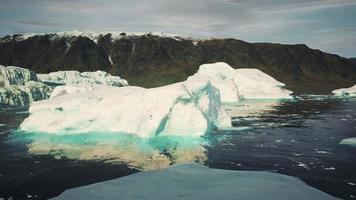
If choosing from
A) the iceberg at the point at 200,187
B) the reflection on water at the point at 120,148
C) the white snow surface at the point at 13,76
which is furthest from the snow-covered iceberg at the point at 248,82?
the iceberg at the point at 200,187

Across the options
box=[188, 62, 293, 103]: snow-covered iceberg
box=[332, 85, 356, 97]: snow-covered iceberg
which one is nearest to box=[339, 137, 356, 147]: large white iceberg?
box=[188, 62, 293, 103]: snow-covered iceberg

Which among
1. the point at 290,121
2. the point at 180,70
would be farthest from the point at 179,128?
the point at 180,70

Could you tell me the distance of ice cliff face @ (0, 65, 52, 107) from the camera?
2263 inches

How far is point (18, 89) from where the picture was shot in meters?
58.9

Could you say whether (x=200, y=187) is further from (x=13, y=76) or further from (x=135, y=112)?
(x=13, y=76)

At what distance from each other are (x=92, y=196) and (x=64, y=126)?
16382 mm

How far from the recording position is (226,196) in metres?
11.8

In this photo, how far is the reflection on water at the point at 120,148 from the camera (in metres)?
18.9

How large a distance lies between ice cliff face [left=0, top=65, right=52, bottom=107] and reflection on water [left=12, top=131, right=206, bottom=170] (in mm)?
32774

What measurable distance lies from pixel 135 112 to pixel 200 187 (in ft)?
45.7

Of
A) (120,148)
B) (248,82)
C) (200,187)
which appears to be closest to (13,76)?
(248,82)

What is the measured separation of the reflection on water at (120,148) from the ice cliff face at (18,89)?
3277cm

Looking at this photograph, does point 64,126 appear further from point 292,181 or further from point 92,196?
point 292,181

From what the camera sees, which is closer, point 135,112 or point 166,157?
point 166,157
